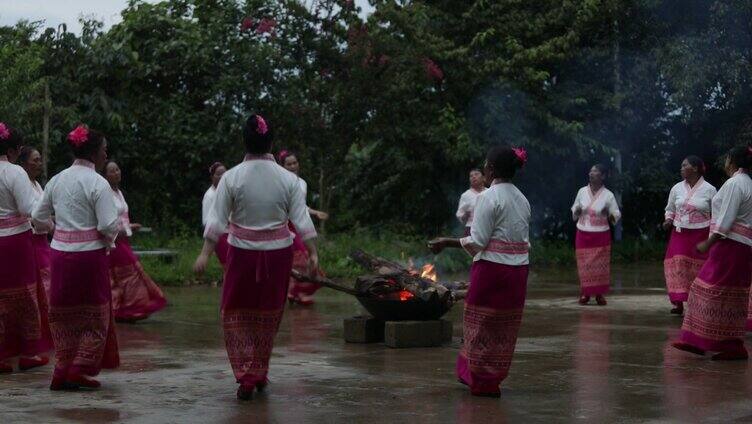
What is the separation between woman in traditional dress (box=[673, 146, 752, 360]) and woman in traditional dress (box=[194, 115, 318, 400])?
3.69 meters

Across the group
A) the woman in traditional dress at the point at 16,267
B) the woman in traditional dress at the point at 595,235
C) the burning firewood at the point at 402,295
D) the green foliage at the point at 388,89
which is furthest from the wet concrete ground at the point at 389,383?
the green foliage at the point at 388,89

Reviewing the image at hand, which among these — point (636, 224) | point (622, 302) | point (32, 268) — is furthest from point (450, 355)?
point (636, 224)

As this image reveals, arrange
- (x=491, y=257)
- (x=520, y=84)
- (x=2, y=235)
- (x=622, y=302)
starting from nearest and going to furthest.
A: (x=491, y=257) → (x=2, y=235) → (x=622, y=302) → (x=520, y=84)

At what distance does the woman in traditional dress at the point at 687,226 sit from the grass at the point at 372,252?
220 inches

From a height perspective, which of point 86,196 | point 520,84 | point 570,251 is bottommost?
point 570,251

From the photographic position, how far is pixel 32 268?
30.6ft

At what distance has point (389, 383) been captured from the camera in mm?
8625

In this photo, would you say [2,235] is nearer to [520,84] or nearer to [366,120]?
[366,120]

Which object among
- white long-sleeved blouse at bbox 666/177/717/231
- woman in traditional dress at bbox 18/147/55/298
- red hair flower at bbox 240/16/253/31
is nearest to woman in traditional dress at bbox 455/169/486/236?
white long-sleeved blouse at bbox 666/177/717/231

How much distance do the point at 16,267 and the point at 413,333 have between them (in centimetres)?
335

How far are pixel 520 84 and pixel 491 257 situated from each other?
14694mm

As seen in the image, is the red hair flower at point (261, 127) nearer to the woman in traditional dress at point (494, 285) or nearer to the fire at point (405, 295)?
the woman in traditional dress at point (494, 285)

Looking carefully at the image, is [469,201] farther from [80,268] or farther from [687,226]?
[80,268]

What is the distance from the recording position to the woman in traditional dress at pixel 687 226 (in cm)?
1328
